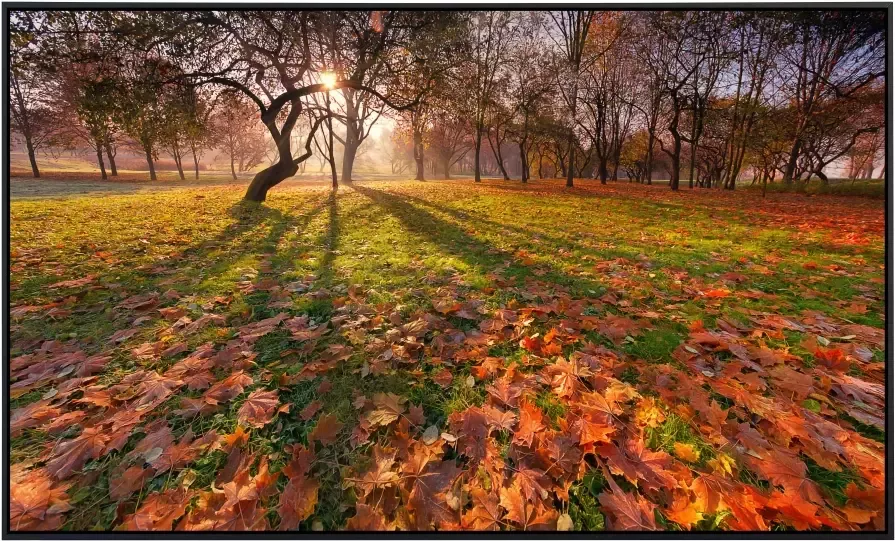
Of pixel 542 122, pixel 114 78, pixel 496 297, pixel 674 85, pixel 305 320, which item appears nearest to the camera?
pixel 305 320

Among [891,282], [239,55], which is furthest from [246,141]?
[891,282]

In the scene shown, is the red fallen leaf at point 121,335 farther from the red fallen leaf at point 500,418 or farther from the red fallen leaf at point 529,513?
the red fallen leaf at point 529,513

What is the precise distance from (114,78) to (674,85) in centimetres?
2415

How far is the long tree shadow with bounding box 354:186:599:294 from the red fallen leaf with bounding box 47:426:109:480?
12.2 feet

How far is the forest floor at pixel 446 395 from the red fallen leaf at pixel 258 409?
0.07 ft

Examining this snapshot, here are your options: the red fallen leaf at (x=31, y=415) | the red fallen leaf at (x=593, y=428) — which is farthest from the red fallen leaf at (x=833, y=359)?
the red fallen leaf at (x=31, y=415)

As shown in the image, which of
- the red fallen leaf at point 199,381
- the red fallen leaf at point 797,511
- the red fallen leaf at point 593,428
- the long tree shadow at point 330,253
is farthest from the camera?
the long tree shadow at point 330,253

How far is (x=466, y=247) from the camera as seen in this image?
5.93 meters

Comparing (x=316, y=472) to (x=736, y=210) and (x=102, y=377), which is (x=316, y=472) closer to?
(x=102, y=377)

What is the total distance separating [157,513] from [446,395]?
143cm

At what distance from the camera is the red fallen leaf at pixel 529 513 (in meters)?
1.35

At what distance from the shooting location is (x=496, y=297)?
3.64 m

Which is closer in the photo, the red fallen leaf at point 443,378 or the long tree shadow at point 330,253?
the red fallen leaf at point 443,378

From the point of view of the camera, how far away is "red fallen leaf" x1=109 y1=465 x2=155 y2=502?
148 cm
